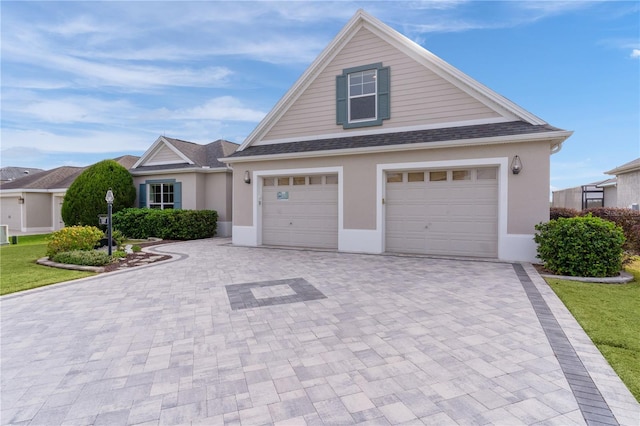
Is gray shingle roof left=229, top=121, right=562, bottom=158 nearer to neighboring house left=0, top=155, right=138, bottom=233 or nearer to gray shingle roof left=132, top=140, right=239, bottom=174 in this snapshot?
gray shingle roof left=132, top=140, right=239, bottom=174

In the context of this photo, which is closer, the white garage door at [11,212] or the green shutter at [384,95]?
the green shutter at [384,95]

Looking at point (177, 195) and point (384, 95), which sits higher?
point (384, 95)

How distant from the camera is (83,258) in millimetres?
8305

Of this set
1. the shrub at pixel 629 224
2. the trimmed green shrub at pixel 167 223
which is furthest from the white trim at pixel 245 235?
the shrub at pixel 629 224

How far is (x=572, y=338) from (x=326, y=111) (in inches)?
379

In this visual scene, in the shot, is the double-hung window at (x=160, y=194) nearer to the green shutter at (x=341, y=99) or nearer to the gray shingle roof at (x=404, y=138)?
the gray shingle roof at (x=404, y=138)

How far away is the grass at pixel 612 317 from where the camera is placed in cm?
314

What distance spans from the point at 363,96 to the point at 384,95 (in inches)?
30.6

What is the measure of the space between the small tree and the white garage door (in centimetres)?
819

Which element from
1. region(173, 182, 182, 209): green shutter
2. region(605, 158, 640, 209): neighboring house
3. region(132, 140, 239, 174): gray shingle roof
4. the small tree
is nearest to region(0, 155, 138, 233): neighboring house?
the small tree

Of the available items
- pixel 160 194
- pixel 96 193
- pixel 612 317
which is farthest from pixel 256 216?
pixel 612 317

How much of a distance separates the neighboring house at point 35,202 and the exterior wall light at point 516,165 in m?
21.7

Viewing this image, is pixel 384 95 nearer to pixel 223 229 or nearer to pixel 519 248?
pixel 519 248

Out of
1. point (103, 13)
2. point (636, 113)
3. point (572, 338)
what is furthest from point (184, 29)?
point (636, 113)
